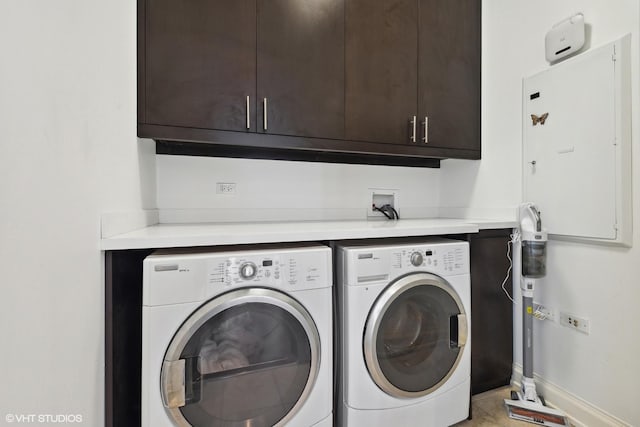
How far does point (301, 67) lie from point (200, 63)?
0.51 metres

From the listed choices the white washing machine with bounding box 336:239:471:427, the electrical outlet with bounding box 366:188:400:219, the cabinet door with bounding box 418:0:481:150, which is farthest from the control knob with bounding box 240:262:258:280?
the cabinet door with bounding box 418:0:481:150

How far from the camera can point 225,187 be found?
5.74 ft

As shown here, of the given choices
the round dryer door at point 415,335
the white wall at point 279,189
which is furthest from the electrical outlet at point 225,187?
the round dryer door at point 415,335

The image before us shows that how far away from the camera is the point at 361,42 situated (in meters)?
1.64

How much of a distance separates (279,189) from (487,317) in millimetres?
1474

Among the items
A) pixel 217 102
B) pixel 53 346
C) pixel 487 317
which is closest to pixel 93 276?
pixel 53 346

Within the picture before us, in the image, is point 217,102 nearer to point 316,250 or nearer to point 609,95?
point 316,250

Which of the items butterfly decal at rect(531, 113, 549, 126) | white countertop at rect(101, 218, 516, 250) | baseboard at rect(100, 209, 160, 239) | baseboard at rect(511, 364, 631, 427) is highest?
butterfly decal at rect(531, 113, 549, 126)

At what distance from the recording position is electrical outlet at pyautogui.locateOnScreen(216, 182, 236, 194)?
1.74 metres

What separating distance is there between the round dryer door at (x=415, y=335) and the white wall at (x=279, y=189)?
0.86 metres

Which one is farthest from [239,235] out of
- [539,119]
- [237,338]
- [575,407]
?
[575,407]

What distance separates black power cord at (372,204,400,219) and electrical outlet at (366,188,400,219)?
0.06 ft

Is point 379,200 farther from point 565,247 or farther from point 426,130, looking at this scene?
point 565,247

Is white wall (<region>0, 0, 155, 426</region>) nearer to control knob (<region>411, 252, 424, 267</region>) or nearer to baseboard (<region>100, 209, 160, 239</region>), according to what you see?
baseboard (<region>100, 209, 160, 239</region>)
